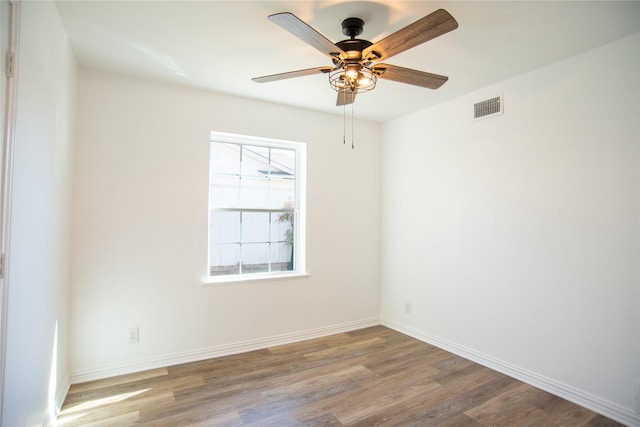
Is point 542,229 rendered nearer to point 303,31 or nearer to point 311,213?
point 311,213

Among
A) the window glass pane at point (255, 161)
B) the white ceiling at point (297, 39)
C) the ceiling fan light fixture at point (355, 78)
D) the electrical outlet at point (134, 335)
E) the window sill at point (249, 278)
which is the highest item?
the white ceiling at point (297, 39)

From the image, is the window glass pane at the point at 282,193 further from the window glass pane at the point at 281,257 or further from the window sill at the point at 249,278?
the window sill at the point at 249,278

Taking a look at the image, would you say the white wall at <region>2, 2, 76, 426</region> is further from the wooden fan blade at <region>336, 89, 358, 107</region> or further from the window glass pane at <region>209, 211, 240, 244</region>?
the wooden fan blade at <region>336, 89, 358, 107</region>

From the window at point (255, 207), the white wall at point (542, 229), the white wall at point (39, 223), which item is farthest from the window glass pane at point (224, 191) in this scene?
the white wall at point (542, 229)

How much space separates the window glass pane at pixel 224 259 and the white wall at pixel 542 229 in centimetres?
198

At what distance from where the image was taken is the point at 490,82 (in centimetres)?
292

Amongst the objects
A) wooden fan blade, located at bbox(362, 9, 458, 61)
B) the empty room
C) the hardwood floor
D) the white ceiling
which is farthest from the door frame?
Answer: wooden fan blade, located at bbox(362, 9, 458, 61)

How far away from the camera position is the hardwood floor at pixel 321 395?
2164 millimetres

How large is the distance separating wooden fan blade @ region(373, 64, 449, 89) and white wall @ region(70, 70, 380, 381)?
1.69m

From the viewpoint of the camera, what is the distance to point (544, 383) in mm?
2562

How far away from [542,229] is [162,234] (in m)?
3.20

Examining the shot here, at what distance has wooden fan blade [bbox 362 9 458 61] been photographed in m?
1.50

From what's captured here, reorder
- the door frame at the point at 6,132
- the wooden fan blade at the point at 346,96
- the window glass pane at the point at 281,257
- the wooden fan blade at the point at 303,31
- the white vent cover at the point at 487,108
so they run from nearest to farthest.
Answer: the door frame at the point at 6,132
the wooden fan blade at the point at 303,31
the wooden fan blade at the point at 346,96
the white vent cover at the point at 487,108
the window glass pane at the point at 281,257

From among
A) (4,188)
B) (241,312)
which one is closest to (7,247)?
(4,188)
